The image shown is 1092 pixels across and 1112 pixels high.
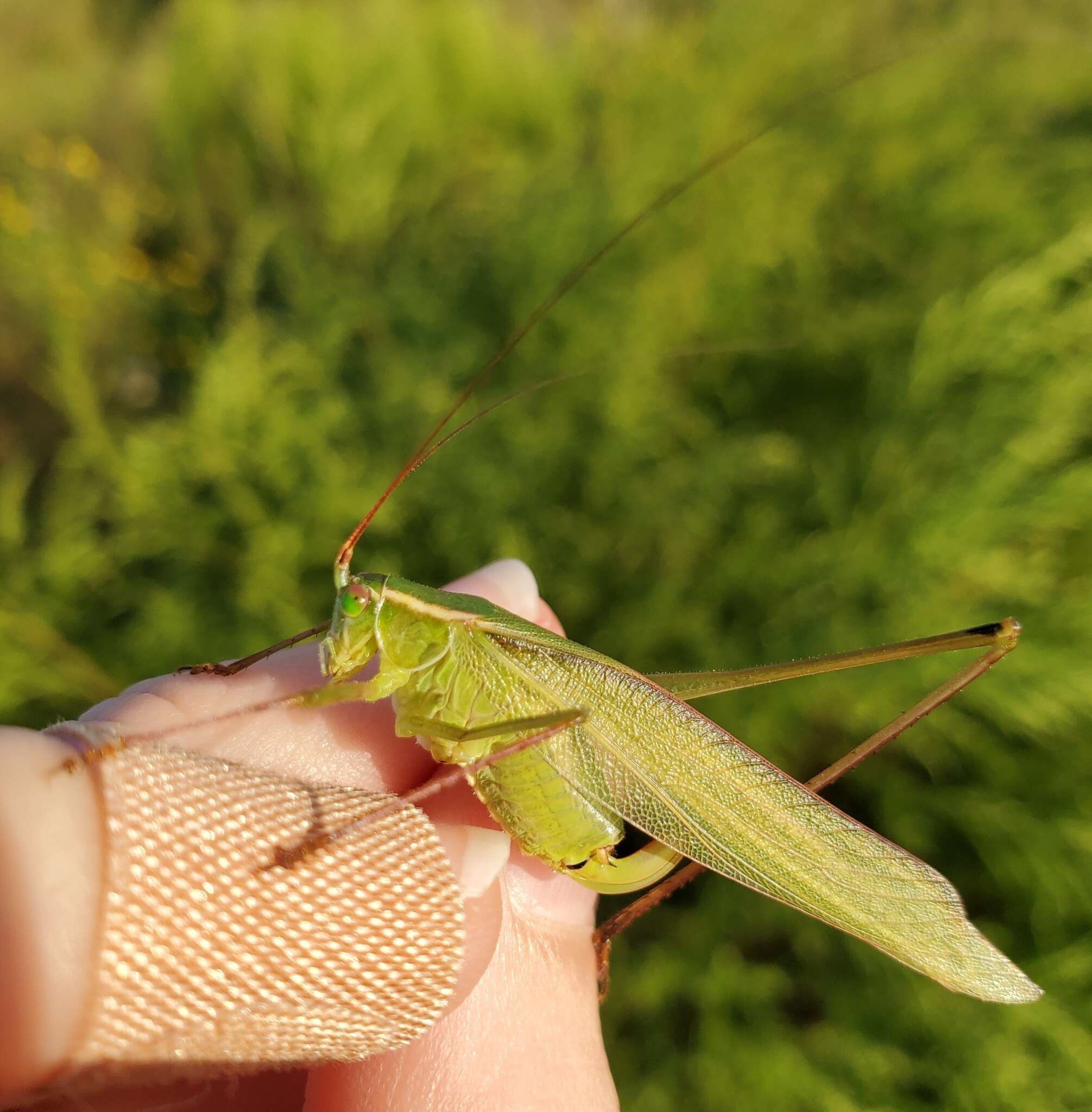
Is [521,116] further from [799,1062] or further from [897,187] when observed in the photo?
[799,1062]

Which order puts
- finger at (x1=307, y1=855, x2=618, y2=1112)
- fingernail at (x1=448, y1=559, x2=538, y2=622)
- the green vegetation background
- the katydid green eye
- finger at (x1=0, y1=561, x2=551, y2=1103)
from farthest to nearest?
the green vegetation background → fingernail at (x1=448, y1=559, x2=538, y2=622) → the katydid green eye → finger at (x1=307, y1=855, x2=618, y2=1112) → finger at (x1=0, y1=561, x2=551, y2=1103)

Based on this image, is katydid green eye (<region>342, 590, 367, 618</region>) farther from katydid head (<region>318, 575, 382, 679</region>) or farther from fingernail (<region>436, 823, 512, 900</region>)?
fingernail (<region>436, 823, 512, 900</region>)

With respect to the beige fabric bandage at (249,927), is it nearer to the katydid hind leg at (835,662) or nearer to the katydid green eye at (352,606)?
the katydid green eye at (352,606)

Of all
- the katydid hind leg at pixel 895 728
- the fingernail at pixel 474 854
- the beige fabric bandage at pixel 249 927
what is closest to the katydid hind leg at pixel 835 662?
the katydid hind leg at pixel 895 728

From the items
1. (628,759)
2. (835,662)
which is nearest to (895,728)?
(835,662)

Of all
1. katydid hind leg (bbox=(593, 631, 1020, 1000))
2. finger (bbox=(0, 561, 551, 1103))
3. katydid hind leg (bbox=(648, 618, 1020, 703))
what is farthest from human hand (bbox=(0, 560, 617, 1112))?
katydid hind leg (bbox=(648, 618, 1020, 703))

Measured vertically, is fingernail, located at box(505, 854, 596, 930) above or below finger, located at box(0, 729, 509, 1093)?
below
